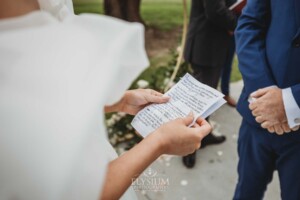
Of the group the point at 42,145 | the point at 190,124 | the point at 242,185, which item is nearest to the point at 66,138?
the point at 42,145

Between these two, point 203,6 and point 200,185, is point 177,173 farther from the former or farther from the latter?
point 203,6

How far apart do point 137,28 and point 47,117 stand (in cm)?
32

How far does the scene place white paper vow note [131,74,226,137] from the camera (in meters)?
1.19

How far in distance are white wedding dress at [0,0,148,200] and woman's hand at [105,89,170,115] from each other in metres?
0.53

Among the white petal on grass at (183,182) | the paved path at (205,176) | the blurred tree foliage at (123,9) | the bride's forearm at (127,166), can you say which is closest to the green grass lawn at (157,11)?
the blurred tree foliage at (123,9)

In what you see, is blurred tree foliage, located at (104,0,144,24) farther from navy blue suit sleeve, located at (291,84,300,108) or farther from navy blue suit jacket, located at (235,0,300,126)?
navy blue suit sleeve, located at (291,84,300,108)

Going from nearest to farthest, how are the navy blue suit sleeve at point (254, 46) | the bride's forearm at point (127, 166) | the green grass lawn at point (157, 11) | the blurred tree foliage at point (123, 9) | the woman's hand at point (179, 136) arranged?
the bride's forearm at point (127, 166)
the woman's hand at point (179, 136)
the navy blue suit sleeve at point (254, 46)
the blurred tree foliage at point (123, 9)
the green grass lawn at point (157, 11)

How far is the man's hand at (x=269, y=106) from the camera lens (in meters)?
1.45

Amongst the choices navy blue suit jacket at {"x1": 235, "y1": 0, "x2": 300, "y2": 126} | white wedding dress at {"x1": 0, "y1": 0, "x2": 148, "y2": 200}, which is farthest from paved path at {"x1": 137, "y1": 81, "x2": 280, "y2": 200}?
white wedding dress at {"x1": 0, "y1": 0, "x2": 148, "y2": 200}

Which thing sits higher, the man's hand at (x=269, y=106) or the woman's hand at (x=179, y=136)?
the woman's hand at (x=179, y=136)

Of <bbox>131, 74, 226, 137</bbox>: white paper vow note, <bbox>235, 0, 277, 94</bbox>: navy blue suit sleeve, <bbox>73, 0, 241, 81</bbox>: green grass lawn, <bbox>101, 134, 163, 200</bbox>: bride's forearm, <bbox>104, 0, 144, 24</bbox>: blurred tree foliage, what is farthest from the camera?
<bbox>73, 0, 241, 81</bbox>: green grass lawn

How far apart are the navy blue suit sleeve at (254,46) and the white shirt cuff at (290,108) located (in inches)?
5.5

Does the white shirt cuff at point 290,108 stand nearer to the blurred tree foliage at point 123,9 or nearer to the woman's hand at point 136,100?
the woman's hand at point 136,100

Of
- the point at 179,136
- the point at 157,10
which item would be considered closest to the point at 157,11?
the point at 157,10
